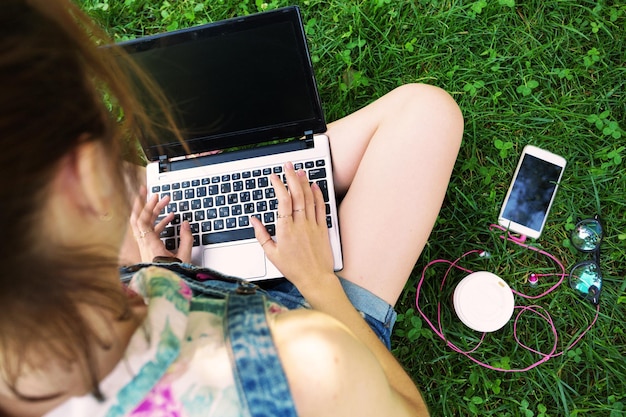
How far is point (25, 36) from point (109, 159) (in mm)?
188

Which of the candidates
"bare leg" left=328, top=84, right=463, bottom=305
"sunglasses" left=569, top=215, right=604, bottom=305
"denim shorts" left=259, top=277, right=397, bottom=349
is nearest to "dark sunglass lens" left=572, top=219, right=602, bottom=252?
"sunglasses" left=569, top=215, right=604, bottom=305

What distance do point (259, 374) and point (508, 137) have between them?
4.64 ft

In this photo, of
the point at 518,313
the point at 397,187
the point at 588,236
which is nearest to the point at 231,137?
the point at 397,187

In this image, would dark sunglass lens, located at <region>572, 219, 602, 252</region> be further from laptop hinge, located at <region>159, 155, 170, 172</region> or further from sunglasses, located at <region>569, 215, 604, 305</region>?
laptop hinge, located at <region>159, 155, 170, 172</region>

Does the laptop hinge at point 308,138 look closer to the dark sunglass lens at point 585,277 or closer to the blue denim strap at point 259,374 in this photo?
the blue denim strap at point 259,374

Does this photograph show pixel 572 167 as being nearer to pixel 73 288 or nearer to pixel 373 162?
pixel 373 162

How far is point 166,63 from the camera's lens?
1.34m

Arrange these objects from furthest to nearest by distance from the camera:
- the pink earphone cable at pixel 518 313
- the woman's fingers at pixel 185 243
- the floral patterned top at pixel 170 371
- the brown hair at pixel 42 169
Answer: the pink earphone cable at pixel 518 313
the woman's fingers at pixel 185 243
the floral patterned top at pixel 170 371
the brown hair at pixel 42 169

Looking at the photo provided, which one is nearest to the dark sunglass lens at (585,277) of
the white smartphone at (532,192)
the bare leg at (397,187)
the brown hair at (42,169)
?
the white smartphone at (532,192)

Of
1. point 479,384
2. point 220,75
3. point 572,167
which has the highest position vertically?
point 220,75

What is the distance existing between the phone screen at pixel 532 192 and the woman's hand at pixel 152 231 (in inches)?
42.7

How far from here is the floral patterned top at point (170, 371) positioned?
0.73 metres

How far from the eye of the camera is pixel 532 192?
5.79ft

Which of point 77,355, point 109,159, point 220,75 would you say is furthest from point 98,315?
point 220,75
